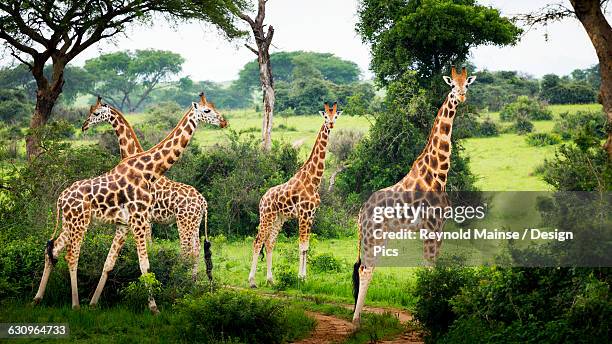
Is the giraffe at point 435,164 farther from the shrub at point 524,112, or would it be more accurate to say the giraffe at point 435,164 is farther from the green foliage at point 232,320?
the shrub at point 524,112

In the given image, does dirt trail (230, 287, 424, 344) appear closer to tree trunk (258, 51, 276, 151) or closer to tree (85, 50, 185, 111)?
tree trunk (258, 51, 276, 151)

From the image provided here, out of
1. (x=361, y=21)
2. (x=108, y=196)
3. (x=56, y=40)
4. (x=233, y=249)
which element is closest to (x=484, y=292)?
(x=108, y=196)

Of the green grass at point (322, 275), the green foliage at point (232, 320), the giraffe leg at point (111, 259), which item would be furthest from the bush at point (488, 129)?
the green foliage at point (232, 320)

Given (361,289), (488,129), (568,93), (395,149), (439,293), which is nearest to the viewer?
(439,293)

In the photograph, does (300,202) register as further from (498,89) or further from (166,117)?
(498,89)

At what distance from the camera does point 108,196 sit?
11258 millimetres

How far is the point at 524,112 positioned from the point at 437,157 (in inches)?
1015

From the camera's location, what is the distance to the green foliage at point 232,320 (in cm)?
962

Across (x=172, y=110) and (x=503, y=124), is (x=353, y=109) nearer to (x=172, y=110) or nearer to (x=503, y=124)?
(x=503, y=124)

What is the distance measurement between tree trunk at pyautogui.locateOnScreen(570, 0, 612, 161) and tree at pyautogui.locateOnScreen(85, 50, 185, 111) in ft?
159

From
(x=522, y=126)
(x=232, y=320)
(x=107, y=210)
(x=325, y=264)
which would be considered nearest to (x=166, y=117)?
(x=522, y=126)

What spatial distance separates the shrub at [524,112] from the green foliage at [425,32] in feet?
40.9

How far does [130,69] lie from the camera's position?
57.1 metres

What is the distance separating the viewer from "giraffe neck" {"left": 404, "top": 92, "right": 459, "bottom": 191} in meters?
11.4
